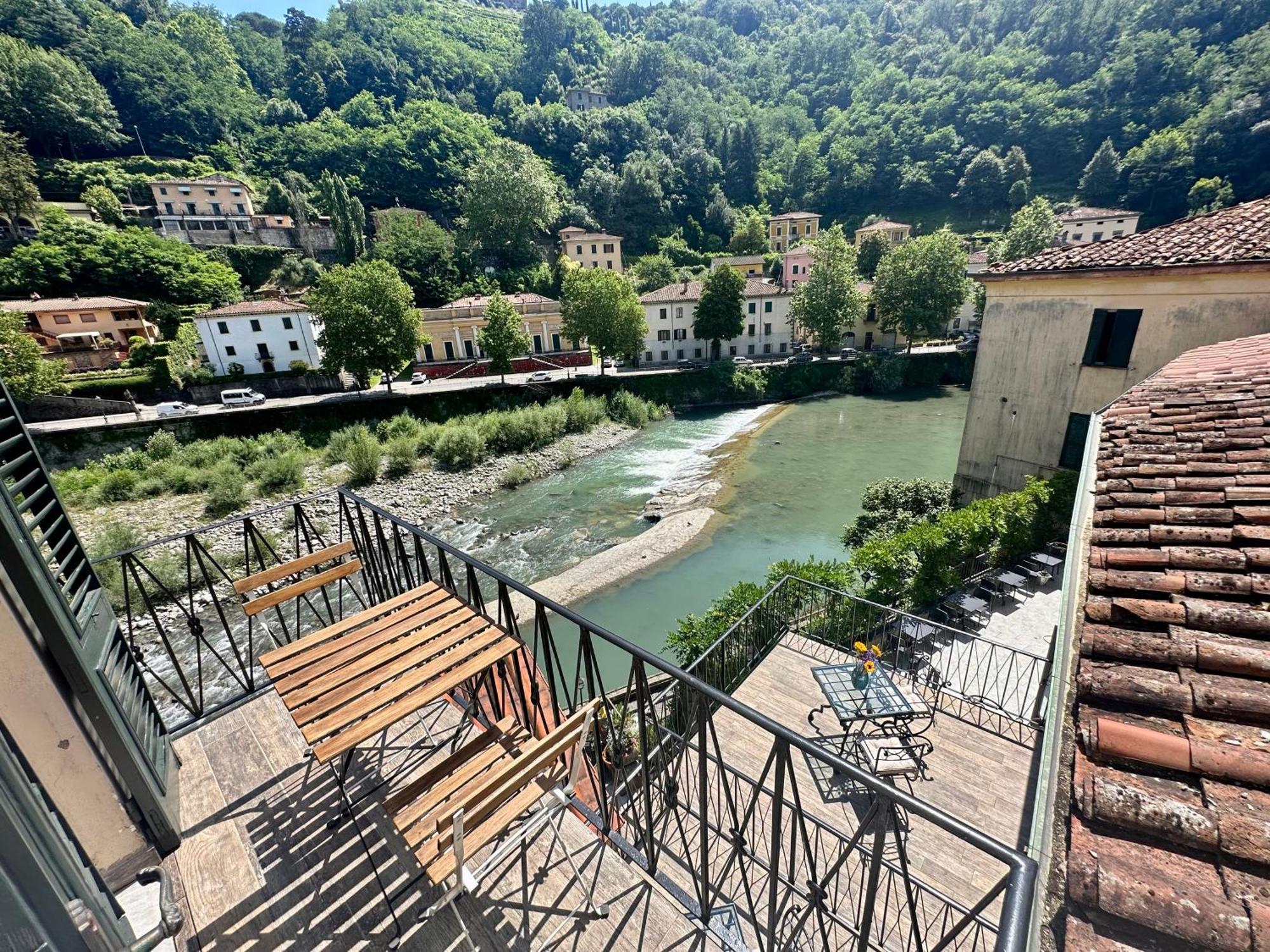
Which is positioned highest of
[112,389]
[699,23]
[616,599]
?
[699,23]

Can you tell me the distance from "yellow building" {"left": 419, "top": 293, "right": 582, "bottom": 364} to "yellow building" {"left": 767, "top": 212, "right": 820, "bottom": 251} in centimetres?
3634

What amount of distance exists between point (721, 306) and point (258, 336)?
2910 cm

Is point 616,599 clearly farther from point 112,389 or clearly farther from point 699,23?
point 699,23

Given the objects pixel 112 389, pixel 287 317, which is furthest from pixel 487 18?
pixel 112 389

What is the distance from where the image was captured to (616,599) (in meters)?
13.4

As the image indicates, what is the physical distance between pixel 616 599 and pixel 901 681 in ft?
25.4

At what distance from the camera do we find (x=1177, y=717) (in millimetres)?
1861

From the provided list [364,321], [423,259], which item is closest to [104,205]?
[423,259]

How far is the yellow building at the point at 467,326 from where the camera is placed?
123ft

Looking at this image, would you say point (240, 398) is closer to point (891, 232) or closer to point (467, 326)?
point (467, 326)

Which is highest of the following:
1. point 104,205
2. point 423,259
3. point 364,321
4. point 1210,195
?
point 104,205

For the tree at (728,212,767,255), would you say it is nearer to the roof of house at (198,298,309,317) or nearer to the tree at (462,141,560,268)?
the tree at (462,141,560,268)

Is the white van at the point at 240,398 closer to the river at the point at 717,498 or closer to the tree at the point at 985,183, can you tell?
the river at the point at 717,498

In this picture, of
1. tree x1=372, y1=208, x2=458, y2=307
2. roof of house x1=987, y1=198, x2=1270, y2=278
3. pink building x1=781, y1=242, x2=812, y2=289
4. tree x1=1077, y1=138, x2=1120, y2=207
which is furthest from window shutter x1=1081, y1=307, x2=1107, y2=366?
tree x1=1077, y1=138, x2=1120, y2=207
